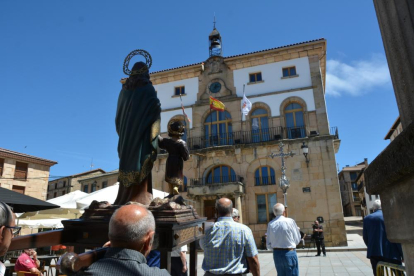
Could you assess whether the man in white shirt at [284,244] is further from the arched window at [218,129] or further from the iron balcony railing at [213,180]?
the arched window at [218,129]

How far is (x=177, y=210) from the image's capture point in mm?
2443

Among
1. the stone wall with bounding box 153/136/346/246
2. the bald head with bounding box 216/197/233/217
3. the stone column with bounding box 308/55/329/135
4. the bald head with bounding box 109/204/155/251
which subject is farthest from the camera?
the stone column with bounding box 308/55/329/135

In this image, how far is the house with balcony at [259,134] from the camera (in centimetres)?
1734

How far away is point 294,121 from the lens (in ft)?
63.2

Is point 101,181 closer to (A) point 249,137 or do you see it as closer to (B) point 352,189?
(A) point 249,137

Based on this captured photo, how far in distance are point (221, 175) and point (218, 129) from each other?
370 cm

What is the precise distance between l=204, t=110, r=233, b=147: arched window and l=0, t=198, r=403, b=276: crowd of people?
14.7 m

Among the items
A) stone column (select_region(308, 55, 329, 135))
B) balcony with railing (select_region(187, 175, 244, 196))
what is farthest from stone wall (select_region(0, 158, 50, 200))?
stone column (select_region(308, 55, 329, 135))

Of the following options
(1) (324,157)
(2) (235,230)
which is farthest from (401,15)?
(1) (324,157)

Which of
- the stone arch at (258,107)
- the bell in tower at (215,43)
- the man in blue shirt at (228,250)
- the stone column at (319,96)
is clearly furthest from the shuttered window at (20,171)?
the man in blue shirt at (228,250)

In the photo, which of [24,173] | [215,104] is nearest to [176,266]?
[215,104]

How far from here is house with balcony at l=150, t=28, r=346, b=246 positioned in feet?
56.9

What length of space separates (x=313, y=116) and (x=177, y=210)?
18.2 metres

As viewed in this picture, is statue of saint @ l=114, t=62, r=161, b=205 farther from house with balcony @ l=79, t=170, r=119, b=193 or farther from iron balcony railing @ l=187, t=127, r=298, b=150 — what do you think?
house with balcony @ l=79, t=170, r=119, b=193
